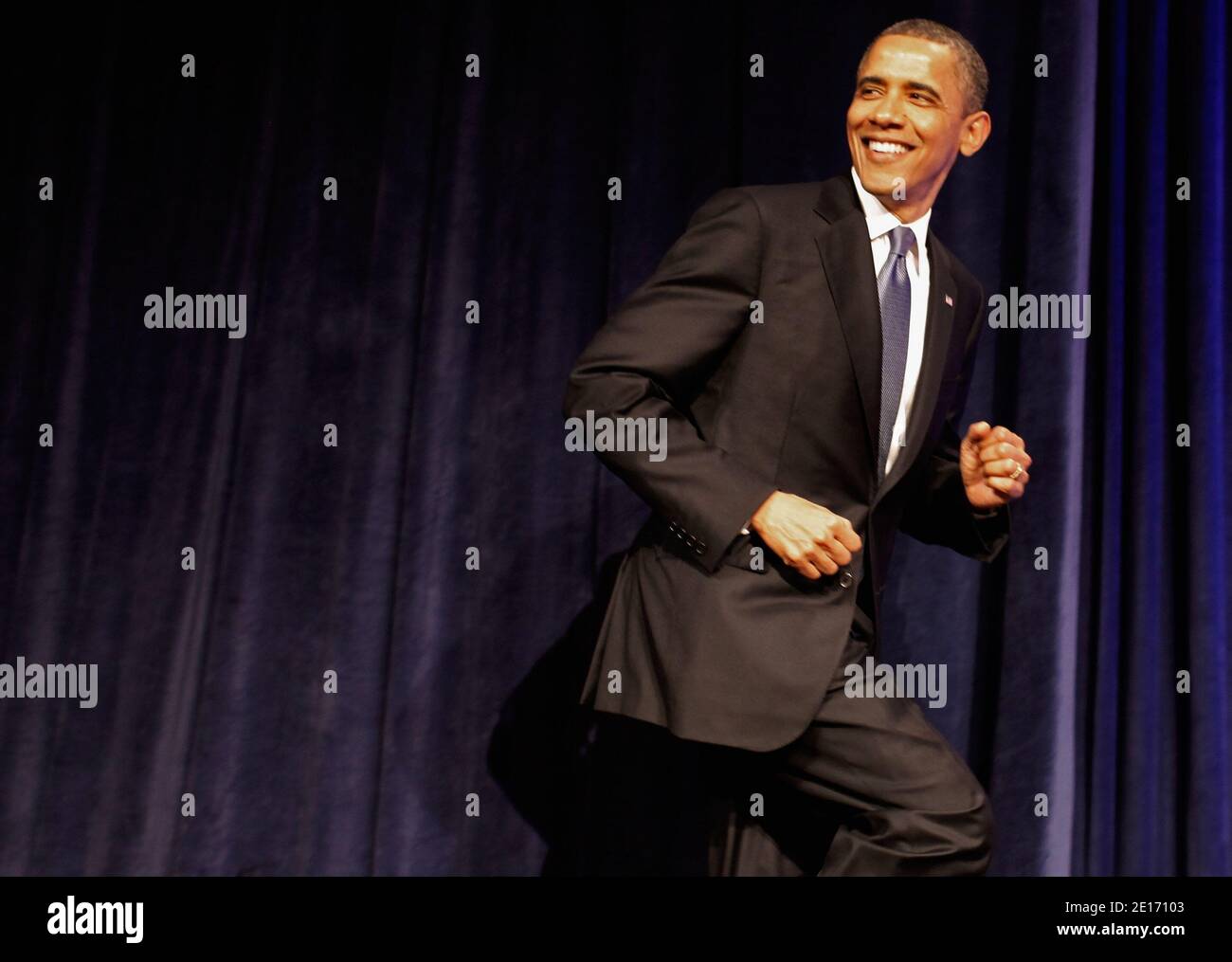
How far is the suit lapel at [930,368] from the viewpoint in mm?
1785

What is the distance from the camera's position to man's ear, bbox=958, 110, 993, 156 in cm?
195

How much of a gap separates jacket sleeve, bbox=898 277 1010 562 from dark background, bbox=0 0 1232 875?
1.59ft

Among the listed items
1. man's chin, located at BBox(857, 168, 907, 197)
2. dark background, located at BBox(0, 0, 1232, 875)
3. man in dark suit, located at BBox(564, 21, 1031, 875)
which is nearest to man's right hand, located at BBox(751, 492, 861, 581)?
man in dark suit, located at BBox(564, 21, 1031, 875)

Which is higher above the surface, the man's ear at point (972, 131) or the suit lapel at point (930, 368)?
the man's ear at point (972, 131)

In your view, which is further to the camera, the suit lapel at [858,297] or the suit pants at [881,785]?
the suit lapel at [858,297]

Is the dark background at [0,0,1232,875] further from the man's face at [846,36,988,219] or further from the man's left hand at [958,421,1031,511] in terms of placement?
the man's face at [846,36,988,219]

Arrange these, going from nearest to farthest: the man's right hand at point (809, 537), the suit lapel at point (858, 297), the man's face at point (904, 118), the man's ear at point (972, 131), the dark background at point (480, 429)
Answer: the man's right hand at point (809, 537) → the suit lapel at point (858, 297) → the man's face at point (904, 118) → the man's ear at point (972, 131) → the dark background at point (480, 429)

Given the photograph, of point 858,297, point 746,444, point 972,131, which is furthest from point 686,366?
point 972,131

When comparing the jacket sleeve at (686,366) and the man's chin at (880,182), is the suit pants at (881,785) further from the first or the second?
the man's chin at (880,182)

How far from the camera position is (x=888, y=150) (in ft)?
6.04

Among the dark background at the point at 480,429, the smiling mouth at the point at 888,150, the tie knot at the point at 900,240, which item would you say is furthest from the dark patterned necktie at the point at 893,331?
the dark background at the point at 480,429

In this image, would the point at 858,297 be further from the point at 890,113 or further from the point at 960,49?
the point at 960,49

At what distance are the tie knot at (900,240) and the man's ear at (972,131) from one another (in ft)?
0.68

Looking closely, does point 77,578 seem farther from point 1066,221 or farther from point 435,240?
point 1066,221
